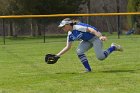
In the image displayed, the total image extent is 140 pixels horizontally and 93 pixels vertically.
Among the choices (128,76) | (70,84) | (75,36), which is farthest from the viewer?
(75,36)

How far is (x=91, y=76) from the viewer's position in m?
9.69

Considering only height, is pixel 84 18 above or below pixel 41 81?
below

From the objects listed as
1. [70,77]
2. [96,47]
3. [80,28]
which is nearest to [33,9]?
[96,47]

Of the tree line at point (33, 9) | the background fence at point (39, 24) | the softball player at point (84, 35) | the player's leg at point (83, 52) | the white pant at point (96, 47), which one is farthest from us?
the tree line at point (33, 9)

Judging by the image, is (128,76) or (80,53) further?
(80,53)

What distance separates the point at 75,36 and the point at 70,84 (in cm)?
193

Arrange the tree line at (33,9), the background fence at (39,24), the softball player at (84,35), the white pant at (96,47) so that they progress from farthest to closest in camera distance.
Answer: the tree line at (33,9), the background fence at (39,24), the white pant at (96,47), the softball player at (84,35)

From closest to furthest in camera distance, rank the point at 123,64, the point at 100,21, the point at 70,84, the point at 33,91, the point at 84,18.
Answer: the point at 33,91
the point at 70,84
the point at 123,64
the point at 84,18
the point at 100,21

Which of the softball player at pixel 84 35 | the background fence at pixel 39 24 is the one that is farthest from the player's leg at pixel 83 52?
the background fence at pixel 39 24

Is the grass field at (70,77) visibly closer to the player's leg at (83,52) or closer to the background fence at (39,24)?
the player's leg at (83,52)

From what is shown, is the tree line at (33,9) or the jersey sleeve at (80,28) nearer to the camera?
the jersey sleeve at (80,28)

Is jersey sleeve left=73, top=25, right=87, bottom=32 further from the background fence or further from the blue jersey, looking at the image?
the background fence

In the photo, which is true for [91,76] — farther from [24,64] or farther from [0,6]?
[0,6]

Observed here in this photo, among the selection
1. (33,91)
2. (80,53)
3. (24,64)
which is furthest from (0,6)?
(33,91)
